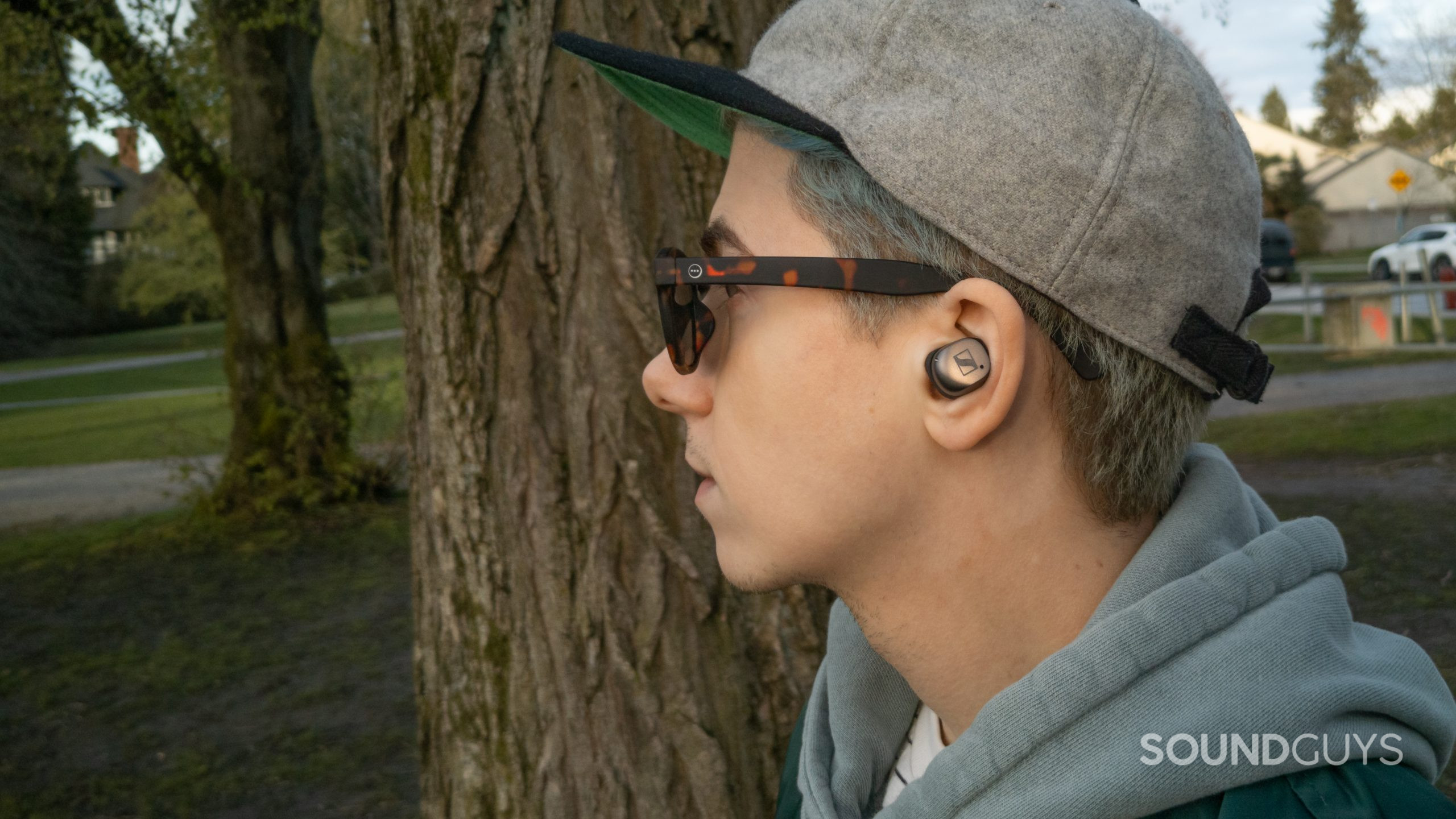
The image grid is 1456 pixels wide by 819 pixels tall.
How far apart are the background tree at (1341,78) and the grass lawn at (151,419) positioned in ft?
197

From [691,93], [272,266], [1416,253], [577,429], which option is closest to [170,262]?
[272,266]

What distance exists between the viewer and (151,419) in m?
19.0

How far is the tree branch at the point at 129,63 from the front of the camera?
8.45 m

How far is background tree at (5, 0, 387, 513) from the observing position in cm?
961

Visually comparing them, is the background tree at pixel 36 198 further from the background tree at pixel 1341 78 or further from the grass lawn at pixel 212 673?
the background tree at pixel 1341 78

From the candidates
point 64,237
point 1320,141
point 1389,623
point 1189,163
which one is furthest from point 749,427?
point 1320,141

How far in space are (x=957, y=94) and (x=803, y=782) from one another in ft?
3.33

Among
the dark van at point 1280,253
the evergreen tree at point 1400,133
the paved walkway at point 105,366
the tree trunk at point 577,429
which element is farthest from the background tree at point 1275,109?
the tree trunk at point 577,429

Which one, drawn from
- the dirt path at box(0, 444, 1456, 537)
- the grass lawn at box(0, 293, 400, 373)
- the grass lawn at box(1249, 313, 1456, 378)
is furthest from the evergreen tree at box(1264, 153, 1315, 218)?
the dirt path at box(0, 444, 1456, 537)

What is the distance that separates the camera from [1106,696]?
127 cm

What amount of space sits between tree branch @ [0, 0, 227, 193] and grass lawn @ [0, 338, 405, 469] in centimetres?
247

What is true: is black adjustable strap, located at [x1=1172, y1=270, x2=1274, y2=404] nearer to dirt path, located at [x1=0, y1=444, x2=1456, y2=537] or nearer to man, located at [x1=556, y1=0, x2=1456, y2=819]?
man, located at [x1=556, y1=0, x2=1456, y2=819]

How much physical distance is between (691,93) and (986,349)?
48 cm

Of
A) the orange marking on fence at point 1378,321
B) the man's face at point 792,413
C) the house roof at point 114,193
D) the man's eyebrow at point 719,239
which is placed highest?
the house roof at point 114,193
